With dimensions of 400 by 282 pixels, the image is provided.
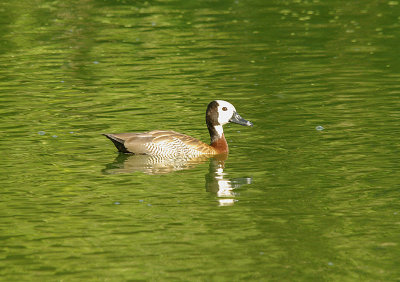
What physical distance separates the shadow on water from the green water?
0.06m

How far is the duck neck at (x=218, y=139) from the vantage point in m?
16.1

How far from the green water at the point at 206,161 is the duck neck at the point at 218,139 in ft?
1.04

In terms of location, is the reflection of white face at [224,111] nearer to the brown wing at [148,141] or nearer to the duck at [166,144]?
the duck at [166,144]

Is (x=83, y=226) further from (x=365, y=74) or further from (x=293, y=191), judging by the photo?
(x=365, y=74)

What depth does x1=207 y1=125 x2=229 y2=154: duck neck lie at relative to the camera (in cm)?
1608

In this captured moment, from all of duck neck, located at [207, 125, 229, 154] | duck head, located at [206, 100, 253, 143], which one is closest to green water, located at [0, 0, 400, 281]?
duck neck, located at [207, 125, 229, 154]

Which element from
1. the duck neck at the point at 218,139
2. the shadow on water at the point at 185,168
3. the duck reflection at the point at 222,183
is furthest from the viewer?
the duck neck at the point at 218,139

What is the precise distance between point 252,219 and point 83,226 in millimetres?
2199

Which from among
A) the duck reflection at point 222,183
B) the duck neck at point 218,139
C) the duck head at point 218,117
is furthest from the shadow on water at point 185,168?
the duck head at point 218,117

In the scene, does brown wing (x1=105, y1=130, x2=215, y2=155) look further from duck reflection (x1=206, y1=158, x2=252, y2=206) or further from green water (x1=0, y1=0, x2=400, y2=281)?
duck reflection (x1=206, y1=158, x2=252, y2=206)

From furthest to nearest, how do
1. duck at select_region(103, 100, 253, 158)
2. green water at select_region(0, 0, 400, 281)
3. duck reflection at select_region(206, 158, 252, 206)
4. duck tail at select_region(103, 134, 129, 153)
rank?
1. duck at select_region(103, 100, 253, 158)
2. duck tail at select_region(103, 134, 129, 153)
3. duck reflection at select_region(206, 158, 252, 206)
4. green water at select_region(0, 0, 400, 281)

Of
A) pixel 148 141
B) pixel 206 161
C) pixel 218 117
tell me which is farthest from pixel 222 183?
pixel 218 117

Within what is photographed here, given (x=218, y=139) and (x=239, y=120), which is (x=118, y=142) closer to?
(x=218, y=139)

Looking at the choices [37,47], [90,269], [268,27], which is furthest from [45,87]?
[90,269]
